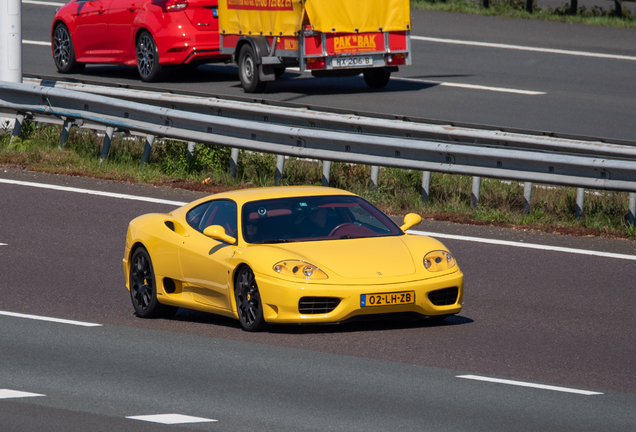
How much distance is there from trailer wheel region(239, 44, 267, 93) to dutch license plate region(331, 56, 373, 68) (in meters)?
1.37

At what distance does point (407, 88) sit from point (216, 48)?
3648mm

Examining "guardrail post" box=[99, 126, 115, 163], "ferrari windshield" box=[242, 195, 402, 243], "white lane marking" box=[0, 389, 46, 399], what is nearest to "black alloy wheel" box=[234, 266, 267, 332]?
"ferrari windshield" box=[242, 195, 402, 243]

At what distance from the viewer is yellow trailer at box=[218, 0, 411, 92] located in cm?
2034

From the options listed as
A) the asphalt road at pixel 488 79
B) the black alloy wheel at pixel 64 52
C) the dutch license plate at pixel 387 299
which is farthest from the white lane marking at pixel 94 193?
the black alloy wheel at pixel 64 52

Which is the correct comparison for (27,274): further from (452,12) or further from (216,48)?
(452,12)

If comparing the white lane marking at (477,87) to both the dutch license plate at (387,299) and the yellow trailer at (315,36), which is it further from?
the dutch license plate at (387,299)

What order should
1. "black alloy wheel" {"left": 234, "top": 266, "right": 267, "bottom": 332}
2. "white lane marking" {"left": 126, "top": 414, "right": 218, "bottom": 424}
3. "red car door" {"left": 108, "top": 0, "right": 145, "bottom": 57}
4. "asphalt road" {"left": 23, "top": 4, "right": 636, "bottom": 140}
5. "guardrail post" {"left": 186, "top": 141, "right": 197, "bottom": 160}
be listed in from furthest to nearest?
"red car door" {"left": 108, "top": 0, "right": 145, "bottom": 57}
"asphalt road" {"left": 23, "top": 4, "right": 636, "bottom": 140}
"guardrail post" {"left": 186, "top": 141, "right": 197, "bottom": 160}
"black alloy wheel" {"left": 234, "top": 266, "right": 267, "bottom": 332}
"white lane marking" {"left": 126, "top": 414, "right": 218, "bottom": 424}

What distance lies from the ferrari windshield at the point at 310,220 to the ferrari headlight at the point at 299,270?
20.2 inches

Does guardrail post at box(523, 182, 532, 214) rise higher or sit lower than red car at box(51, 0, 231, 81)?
lower

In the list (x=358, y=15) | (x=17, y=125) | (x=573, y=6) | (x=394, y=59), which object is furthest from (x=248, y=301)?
(x=573, y=6)

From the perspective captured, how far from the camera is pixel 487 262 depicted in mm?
11812

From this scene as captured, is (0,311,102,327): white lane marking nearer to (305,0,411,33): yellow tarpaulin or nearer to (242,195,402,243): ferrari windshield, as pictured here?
(242,195,402,243): ferrari windshield

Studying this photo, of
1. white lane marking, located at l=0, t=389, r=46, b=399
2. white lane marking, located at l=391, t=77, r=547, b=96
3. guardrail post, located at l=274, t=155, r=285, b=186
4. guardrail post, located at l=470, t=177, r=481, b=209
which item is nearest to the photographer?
white lane marking, located at l=0, t=389, r=46, b=399

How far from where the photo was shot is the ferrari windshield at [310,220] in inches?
373
